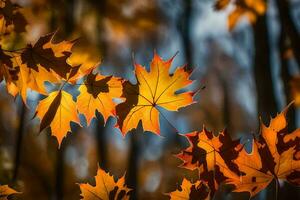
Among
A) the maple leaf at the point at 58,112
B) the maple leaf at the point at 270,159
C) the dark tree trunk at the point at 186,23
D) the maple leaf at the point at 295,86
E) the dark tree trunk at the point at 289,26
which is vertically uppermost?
the dark tree trunk at the point at 186,23

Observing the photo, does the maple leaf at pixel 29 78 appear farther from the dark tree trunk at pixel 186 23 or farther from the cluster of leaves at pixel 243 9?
the dark tree trunk at pixel 186 23

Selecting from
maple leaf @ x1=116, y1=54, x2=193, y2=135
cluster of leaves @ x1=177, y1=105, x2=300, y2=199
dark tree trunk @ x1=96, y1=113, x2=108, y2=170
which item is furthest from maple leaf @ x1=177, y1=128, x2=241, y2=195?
dark tree trunk @ x1=96, y1=113, x2=108, y2=170

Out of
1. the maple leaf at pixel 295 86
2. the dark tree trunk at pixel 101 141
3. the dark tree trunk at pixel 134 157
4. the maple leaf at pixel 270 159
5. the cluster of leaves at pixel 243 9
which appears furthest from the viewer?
the dark tree trunk at pixel 134 157

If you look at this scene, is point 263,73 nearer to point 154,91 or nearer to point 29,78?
point 154,91

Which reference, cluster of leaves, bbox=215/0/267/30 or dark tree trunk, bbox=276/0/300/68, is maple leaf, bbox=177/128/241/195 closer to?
dark tree trunk, bbox=276/0/300/68

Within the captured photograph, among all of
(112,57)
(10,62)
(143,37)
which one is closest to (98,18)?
(143,37)

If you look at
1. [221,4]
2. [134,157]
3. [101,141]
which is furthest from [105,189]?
[134,157]

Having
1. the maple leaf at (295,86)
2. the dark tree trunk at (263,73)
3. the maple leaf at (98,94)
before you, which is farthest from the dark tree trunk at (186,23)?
the maple leaf at (98,94)
